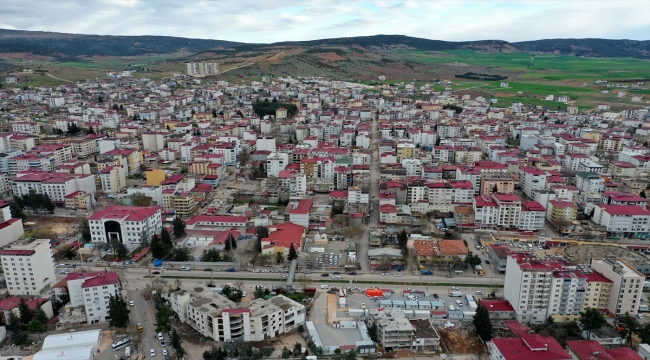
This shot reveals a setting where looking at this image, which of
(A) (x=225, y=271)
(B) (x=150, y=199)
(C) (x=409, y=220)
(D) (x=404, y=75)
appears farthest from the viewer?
(D) (x=404, y=75)

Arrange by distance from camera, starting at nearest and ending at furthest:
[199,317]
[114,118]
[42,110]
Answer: [199,317] → [114,118] → [42,110]

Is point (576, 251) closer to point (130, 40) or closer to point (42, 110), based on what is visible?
point (42, 110)

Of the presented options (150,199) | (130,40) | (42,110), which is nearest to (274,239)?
(150,199)

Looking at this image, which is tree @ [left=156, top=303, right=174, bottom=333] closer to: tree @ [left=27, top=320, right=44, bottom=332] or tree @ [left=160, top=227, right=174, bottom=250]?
tree @ [left=27, top=320, right=44, bottom=332]

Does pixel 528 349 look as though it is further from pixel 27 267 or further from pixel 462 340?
pixel 27 267

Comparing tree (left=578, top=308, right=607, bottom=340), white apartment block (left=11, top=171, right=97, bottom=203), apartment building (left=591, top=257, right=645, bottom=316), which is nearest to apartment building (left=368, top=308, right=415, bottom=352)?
tree (left=578, top=308, right=607, bottom=340)

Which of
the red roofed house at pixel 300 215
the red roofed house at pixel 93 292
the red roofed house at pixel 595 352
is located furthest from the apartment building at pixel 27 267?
the red roofed house at pixel 595 352

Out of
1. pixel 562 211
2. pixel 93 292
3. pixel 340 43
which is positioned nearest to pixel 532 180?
pixel 562 211
